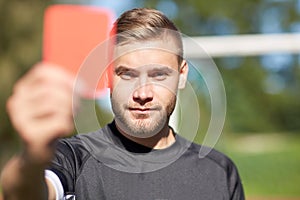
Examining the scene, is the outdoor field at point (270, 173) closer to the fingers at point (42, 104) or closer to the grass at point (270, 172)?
the grass at point (270, 172)

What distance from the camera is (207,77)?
7.77ft

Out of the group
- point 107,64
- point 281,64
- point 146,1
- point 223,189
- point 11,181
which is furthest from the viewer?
point 146,1

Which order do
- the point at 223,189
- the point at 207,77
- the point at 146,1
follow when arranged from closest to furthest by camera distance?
the point at 223,189, the point at 207,77, the point at 146,1

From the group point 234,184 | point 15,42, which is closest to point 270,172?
point 15,42

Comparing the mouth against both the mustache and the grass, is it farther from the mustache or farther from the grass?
the grass

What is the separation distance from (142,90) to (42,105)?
81 cm

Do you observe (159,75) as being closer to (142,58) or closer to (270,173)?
(142,58)

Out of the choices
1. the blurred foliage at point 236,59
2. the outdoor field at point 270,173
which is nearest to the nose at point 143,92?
the outdoor field at point 270,173

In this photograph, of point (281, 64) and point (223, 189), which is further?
point (281, 64)

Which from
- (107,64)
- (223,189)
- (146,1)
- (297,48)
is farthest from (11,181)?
(146,1)

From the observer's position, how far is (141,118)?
5.91ft

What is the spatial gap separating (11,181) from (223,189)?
926mm

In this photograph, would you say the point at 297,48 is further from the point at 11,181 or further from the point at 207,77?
the point at 11,181

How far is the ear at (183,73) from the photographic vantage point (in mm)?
1980
